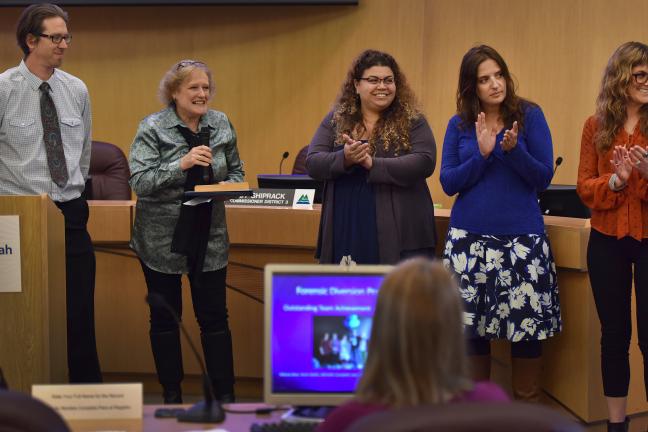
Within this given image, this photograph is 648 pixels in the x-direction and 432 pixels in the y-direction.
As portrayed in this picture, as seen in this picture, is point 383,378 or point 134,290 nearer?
point 383,378

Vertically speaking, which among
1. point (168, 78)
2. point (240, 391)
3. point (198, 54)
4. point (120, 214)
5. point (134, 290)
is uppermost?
point (198, 54)

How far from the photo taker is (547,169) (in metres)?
3.53

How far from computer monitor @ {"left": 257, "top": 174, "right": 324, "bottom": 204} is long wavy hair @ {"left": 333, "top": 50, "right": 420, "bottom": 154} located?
0.97 meters

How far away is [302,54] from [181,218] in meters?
4.19

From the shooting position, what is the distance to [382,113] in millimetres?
3596

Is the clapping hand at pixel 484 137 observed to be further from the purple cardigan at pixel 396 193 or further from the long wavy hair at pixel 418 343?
the long wavy hair at pixel 418 343

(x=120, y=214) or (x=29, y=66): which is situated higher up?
(x=29, y=66)

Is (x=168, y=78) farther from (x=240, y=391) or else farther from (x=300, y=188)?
(x=240, y=391)

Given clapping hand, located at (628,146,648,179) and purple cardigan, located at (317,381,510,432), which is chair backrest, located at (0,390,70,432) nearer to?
purple cardigan, located at (317,381,510,432)

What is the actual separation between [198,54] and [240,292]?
3.76 m

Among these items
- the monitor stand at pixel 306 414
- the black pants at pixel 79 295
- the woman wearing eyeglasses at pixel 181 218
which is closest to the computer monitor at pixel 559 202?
the woman wearing eyeglasses at pixel 181 218

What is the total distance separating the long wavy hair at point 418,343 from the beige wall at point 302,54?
18.8ft

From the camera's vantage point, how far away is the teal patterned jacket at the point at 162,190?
3.73 m

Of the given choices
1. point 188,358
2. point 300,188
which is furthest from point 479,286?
point 188,358
